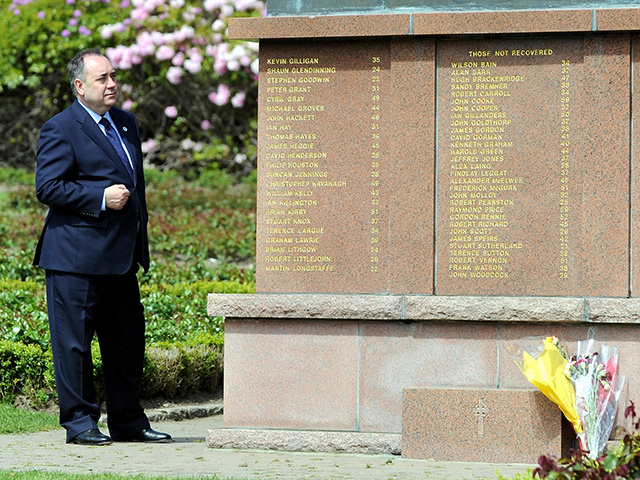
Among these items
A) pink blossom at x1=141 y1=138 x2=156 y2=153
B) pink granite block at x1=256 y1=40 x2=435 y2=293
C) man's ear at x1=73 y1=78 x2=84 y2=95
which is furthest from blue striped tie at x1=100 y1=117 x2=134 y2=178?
pink blossom at x1=141 y1=138 x2=156 y2=153

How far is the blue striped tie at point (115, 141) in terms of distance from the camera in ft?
21.4

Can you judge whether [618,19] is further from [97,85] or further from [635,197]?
[97,85]

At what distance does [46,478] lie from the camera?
16.0ft

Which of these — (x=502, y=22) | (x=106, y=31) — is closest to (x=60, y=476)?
(x=502, y=22)

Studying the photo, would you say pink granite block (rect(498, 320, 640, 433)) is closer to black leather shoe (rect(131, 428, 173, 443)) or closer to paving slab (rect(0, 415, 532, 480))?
paving slab (rect(0, 415, 532, 480))

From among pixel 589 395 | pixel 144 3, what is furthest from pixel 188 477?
pixel 144 3

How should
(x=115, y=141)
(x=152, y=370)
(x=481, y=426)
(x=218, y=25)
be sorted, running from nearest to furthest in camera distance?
(x=481, y=426) → (x=115, y=141) → (x=152, y=370) → (x=218, y=25)

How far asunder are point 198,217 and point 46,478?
30.6ft

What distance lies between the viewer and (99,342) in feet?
21.2

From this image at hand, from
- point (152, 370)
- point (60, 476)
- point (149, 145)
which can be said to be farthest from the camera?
point (149, 145)

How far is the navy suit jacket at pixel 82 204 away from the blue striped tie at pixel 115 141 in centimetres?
7

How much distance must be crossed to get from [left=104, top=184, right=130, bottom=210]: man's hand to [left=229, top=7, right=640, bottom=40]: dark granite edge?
1146 mm

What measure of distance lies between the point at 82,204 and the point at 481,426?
8.57ft

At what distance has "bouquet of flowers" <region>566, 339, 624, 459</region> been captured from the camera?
5.68 metres
